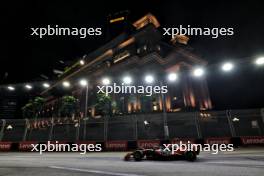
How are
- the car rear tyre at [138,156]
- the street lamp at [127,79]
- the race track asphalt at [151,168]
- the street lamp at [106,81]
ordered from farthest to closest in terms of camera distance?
1. the street lamp at [106,81]
2. the street lamp at [127,79]
3. the car rear tyre at [138,156]
4. the race track asphalt at [151,168]

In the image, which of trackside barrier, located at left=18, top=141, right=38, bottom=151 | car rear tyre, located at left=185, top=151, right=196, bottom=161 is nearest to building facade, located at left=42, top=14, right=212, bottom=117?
trackside barrier, located at left=18, top=141, right=38, bottom=151

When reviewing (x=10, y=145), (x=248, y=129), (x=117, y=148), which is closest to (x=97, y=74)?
(x=10, y=145)

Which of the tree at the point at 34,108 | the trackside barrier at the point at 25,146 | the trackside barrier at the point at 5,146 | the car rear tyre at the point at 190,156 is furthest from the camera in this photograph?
the tree at the point at 34,108

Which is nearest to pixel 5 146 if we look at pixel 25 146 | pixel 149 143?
pixel 25 146

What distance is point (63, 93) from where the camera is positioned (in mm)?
66062

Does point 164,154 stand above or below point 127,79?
below

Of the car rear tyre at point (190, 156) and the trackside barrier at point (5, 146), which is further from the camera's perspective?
the trackside barrier at point (5, 146)

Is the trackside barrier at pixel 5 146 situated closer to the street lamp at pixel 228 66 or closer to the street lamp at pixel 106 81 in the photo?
the street lamp at pixel 228 66

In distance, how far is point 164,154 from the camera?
411 inches

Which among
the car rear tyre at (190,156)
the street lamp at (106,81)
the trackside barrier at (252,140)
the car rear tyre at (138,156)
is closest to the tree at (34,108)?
the street lamp at (106,81)

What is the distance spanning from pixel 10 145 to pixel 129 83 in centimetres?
3132

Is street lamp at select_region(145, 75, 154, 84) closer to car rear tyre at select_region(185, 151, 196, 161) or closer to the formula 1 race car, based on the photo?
the formula 1 race car

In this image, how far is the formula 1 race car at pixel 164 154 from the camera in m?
9.90

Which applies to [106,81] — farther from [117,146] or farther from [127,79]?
[117,146]
